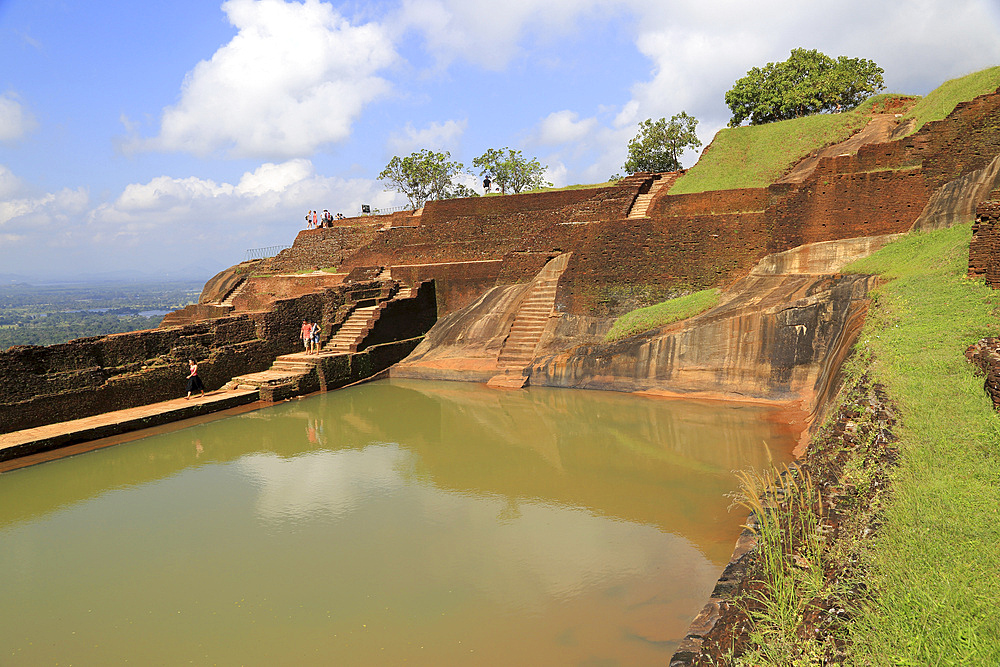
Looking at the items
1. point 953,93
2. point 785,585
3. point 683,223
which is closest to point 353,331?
point 683,223

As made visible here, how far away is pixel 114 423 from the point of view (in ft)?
32.8

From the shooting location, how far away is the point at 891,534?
2852mm

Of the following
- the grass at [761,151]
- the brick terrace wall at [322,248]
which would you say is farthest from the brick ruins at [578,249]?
the brick terrace wall at [322,248]

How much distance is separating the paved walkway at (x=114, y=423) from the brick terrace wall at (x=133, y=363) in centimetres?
27

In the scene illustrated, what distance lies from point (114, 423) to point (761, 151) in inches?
690

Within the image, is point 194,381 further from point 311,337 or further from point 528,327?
point 528,327

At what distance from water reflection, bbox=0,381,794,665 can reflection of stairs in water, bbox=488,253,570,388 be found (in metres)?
2.91

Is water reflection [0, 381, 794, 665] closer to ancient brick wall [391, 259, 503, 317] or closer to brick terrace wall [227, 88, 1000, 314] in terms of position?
brick terrace wall [227, 88, 1000, 314]

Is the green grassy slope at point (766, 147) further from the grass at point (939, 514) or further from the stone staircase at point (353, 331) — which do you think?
the grass at point (939, 514)

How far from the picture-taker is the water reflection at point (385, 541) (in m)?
4.21

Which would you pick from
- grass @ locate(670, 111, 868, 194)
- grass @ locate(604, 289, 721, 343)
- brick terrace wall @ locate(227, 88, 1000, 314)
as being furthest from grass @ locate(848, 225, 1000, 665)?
grass @ locate(670, 111, 868, 194)

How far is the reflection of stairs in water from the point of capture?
42.7 feet

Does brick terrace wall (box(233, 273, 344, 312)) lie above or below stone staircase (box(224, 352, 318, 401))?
above

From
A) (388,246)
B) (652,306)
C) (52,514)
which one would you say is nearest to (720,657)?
(52,514)
